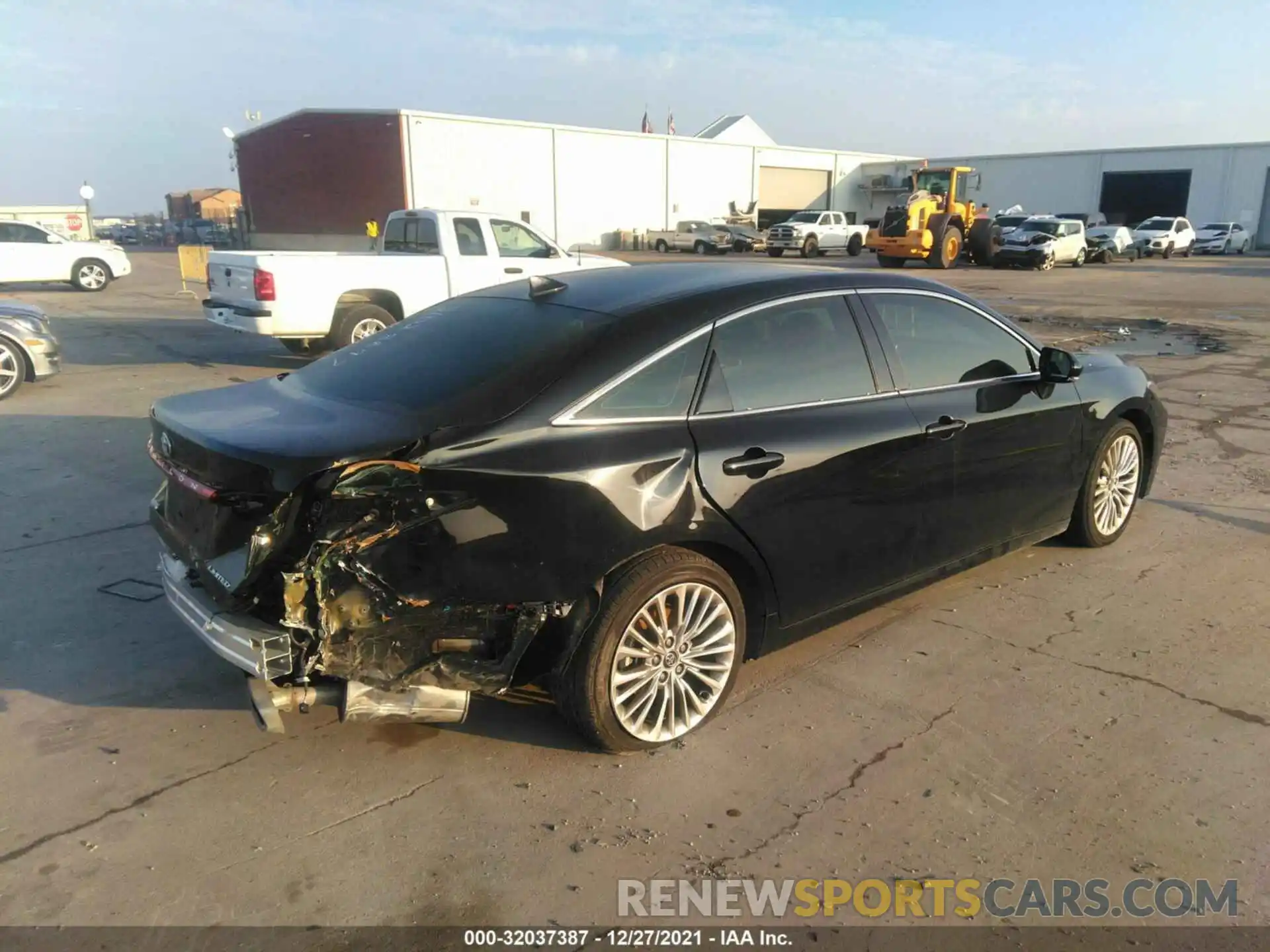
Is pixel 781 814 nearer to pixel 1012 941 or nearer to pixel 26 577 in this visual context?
pixel 1012 941

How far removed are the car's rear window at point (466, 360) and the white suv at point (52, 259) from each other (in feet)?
73.7

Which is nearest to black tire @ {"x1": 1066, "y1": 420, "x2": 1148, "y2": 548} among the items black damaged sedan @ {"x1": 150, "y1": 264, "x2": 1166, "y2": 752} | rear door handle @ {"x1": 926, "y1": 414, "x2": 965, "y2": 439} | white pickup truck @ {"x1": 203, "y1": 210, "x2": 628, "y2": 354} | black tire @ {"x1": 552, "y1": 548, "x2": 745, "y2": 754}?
black damaged sedan @ {"x1": 150, "y1": 264, "x2": 1166, "y2": 752}

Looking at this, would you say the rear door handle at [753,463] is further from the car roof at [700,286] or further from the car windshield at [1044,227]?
the car windshield at [1044,227]

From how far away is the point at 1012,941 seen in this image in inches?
101

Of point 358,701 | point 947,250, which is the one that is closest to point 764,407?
point 358,701

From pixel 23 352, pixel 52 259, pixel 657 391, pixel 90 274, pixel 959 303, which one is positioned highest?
pixel 959 303

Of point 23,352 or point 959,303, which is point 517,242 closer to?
point 23,352

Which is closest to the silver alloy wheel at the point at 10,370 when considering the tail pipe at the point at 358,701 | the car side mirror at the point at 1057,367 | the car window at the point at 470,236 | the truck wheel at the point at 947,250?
the car window at the point at 470,236

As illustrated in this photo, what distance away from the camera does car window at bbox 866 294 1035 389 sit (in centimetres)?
420

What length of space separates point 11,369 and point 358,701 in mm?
8882

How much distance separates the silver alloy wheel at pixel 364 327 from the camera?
11.0m

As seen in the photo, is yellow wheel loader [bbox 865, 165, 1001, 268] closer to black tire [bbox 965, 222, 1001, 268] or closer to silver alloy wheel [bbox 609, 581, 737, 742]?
black tire [bbox 965, 222, 1001, 268]

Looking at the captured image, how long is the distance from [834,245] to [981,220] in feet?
28.3

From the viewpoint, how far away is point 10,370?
959 cm
